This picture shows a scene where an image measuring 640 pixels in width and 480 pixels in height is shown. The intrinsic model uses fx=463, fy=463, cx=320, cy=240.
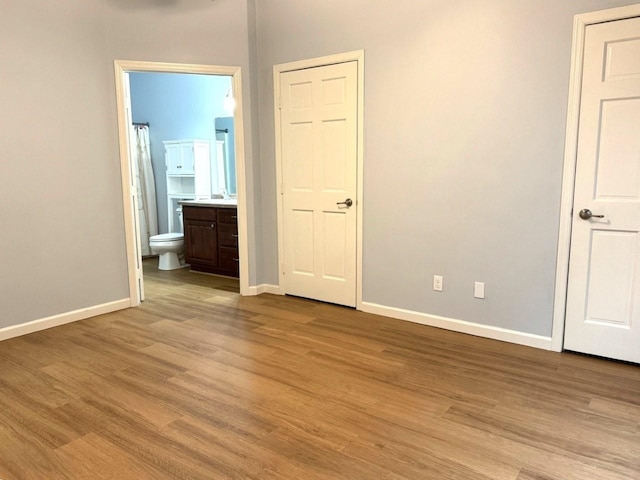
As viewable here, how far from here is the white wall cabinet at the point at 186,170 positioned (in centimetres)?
609

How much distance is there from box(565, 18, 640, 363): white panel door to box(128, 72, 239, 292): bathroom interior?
3919mm

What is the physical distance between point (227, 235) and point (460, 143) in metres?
2.83

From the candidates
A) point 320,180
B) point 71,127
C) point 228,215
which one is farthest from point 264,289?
point 71,127

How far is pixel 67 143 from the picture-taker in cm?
365

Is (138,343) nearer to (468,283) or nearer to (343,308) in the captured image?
(343,308)

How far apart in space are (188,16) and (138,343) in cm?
279

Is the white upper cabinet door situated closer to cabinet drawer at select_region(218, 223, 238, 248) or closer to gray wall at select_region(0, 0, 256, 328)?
cabinet drawer at select_region(218, 223, 238, 248)

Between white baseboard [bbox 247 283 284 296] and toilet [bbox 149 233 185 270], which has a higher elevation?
toilet [bbox 149 233 185 270]

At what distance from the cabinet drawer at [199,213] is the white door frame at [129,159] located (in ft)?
2.93

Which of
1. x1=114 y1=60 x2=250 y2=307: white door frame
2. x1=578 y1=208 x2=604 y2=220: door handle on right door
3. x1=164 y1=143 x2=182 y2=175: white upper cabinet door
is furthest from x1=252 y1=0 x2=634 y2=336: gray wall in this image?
x1=164 y1=143 x2=182 y2=175: white upper cabinet door

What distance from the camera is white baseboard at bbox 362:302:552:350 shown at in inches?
126

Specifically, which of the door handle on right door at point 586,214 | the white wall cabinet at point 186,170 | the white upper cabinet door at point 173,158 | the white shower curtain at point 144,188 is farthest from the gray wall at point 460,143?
the white shower curtain at point 144,188

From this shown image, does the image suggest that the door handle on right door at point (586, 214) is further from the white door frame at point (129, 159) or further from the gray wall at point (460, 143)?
the white door frame at point (129, 159)

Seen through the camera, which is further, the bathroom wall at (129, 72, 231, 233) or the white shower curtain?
the white shower curtain
